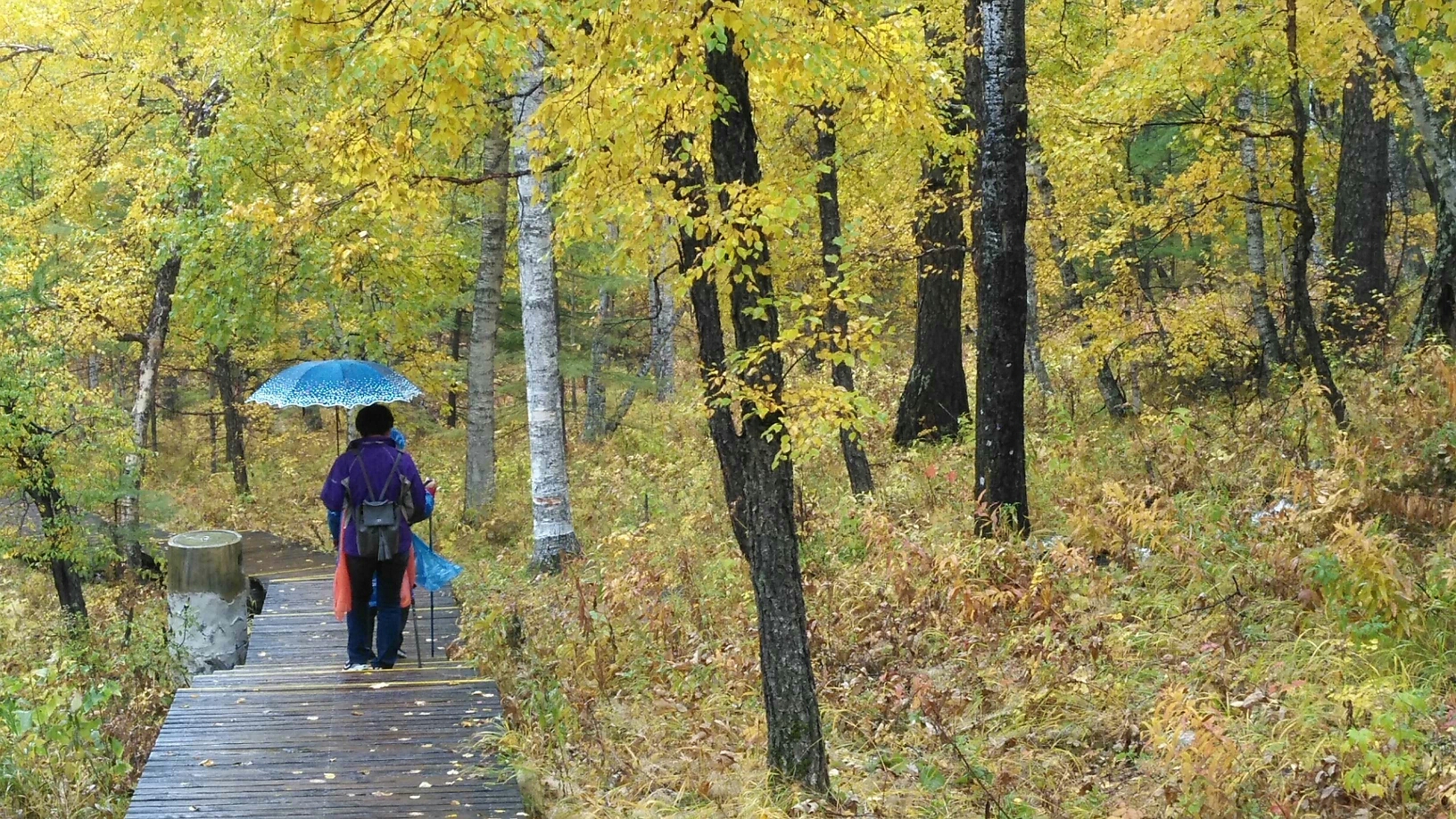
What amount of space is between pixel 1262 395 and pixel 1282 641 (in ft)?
20.3

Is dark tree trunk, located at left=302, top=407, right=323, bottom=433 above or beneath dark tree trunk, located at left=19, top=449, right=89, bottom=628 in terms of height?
above

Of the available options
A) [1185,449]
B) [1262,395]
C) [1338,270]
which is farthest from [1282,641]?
[1338,270]

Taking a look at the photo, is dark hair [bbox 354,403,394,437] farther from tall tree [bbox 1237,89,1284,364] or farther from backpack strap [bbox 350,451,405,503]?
tall tree [bbox 1237,89,1284,364]

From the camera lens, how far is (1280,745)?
4.94 metres

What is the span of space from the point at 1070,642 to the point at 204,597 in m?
7.62

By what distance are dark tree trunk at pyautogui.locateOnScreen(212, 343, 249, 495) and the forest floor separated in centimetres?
1002

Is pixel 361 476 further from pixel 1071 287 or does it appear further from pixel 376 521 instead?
pixel 1071 287

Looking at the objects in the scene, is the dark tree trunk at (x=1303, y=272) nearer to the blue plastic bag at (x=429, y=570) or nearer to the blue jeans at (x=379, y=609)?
the blue plastic bag at (x=429, y=570)

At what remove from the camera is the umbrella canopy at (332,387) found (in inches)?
318

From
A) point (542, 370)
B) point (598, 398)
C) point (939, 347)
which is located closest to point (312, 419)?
point (598, 398)

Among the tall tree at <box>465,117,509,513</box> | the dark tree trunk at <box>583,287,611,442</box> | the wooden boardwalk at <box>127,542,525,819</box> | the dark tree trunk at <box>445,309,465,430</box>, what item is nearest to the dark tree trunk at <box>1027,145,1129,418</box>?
the tall tree at <box>465,117,509,513</box>

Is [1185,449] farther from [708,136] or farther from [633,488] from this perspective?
[633,488]

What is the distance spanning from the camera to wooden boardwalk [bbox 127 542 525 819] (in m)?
5.52

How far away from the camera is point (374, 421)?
757 centimetres
